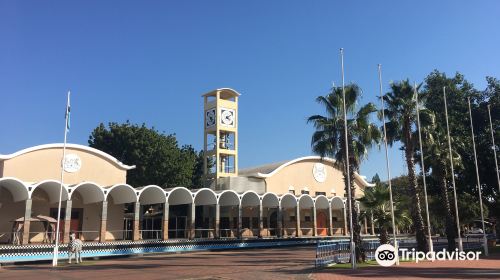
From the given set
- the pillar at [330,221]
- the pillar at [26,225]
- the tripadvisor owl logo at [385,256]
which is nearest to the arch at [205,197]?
the pillar at [26,225]

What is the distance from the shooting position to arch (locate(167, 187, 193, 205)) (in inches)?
1517

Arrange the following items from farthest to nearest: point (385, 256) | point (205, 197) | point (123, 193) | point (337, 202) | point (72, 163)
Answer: point (337, 202) < point (205, 197) < point (123, 193) < point (72, 163) < point (385, 256)

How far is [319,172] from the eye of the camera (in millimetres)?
53031

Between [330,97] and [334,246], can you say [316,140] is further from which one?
[334,246]

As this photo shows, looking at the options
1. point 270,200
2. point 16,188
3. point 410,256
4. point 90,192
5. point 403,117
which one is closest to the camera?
point 410,256

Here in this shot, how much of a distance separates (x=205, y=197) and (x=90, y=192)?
33.6 feet

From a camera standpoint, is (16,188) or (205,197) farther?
(205,197)

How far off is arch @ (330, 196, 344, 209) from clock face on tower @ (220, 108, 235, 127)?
14.2 metres

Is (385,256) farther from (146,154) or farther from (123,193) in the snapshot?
(146,154)

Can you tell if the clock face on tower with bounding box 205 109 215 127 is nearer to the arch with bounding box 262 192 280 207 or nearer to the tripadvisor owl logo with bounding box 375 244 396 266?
the arch with bounding box 262 192 280 207

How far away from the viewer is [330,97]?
2620 cm

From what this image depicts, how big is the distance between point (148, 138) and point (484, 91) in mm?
35625

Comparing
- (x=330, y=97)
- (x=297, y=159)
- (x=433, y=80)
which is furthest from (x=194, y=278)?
(x=297, y=159)

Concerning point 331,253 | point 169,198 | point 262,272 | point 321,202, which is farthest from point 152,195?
point 262,272
